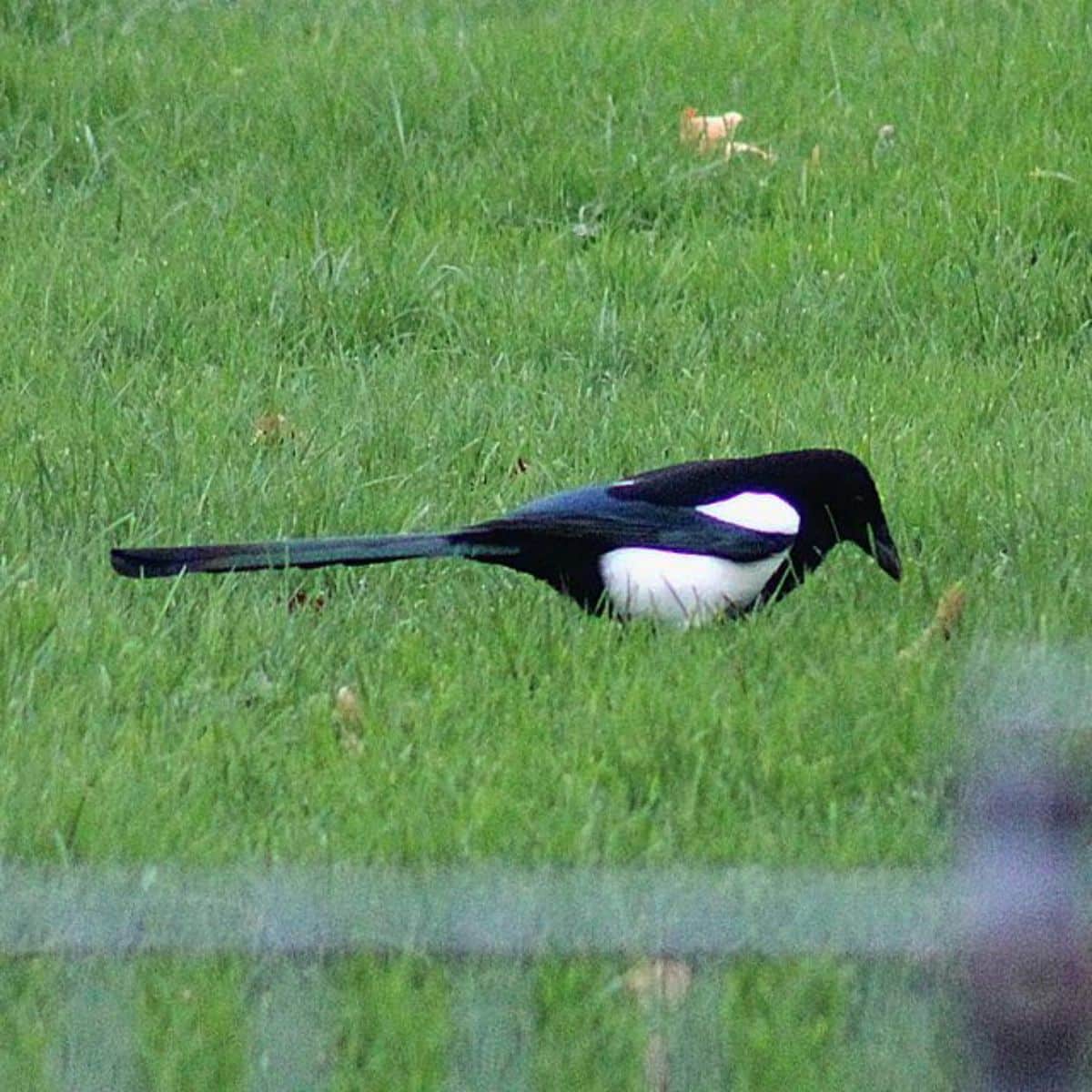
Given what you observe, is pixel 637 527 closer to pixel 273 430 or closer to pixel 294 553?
pixel 294 553

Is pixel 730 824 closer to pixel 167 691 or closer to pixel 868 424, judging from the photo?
pixel 167 691

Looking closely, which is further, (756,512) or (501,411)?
(501,411)

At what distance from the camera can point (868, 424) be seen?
480cm

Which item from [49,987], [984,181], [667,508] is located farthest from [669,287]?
[49,987]

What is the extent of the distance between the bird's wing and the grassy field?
0.45 feet

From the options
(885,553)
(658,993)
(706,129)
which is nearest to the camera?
(658,993)

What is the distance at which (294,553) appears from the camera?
366 cm

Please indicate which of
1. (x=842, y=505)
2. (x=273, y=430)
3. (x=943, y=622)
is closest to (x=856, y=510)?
(x=842, y=505)

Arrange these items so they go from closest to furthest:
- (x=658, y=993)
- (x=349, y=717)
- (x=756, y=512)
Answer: (x=658, y=993) < (x=349, y=717) < (x=756, y=512)

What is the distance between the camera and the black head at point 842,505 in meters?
3.85

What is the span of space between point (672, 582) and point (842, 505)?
0.35 m

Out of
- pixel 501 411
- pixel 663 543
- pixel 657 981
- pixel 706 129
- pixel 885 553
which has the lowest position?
pixel 706 129

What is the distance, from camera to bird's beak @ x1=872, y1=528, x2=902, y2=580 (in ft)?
12.6

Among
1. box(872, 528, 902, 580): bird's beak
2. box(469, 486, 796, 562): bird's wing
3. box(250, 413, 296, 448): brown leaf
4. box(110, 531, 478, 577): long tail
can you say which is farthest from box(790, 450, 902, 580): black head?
box(250, 413, 296, 448): brown leaf
